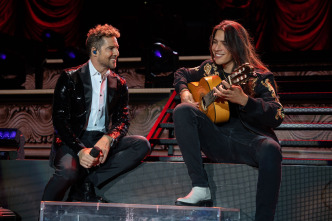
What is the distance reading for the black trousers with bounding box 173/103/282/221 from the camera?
2.02 metres

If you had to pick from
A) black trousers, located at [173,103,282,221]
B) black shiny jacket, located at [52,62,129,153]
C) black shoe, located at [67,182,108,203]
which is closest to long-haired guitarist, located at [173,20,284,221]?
black trousers, located at [173,103,282,221]

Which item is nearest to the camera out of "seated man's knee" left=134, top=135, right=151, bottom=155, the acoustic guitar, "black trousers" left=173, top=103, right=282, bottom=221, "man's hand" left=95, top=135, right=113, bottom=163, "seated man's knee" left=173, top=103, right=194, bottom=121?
"black trousers" left=173, top=103, right=282, bottom=221

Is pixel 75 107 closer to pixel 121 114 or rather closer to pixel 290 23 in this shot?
pixel 121 114

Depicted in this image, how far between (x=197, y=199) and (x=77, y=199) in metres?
0.82

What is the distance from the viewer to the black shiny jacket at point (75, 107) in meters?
2.53

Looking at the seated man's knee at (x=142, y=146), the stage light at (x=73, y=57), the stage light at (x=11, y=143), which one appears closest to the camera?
the seated man's knee at (x=142, y=146)

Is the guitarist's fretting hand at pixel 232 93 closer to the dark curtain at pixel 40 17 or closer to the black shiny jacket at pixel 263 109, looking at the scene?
the black shiny jacket at pixel 263 109

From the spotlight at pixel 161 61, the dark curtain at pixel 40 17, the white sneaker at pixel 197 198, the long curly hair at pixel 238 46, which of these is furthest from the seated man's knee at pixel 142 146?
the dark curtain at pixel 40 17

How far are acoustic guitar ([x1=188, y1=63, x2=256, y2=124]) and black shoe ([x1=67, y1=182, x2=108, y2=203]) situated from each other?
849mm

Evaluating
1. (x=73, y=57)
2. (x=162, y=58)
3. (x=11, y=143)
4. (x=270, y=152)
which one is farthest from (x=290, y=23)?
(x=11, y=143)

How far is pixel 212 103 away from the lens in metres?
2.35

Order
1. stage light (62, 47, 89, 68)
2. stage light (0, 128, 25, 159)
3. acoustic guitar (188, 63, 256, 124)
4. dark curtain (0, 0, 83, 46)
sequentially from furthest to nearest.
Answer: dark curtain (0, 0, 83, 46) → stage light (62, 47, 89, 68) → stage light (0, 128, 25, 159) → acoustic guitar (188, 63, 256, 124)

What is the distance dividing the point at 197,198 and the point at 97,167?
30.3 inches

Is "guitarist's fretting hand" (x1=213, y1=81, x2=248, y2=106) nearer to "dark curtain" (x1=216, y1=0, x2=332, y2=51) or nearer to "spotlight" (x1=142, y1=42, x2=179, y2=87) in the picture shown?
"spotlight" (x1=142, y1=42, x2=179, y2=87)
